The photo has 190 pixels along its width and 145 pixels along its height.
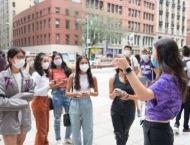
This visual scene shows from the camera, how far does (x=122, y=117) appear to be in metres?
5.52

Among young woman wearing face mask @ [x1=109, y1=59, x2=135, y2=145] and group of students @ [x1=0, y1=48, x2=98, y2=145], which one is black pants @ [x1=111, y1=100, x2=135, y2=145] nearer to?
young woman wearing face mask @ [x1=109, y1=59, x2=135, y2=145]

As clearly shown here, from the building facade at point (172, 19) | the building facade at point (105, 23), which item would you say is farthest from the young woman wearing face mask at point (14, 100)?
the building facade at point (172, 19)

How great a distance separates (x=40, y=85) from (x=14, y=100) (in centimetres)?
175

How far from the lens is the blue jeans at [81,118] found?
566 cm

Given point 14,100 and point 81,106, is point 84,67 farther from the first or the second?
point 14,100

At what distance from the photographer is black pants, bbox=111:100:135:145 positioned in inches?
216

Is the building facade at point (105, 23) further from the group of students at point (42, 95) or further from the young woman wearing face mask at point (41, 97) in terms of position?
the young woman wearing face mask at point (41, 97)

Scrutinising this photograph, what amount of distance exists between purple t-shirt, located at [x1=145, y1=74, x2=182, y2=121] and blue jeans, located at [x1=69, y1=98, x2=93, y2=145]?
2.24 metres

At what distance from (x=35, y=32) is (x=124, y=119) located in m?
71.8

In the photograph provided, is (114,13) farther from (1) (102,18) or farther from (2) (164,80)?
(2) (164,80)

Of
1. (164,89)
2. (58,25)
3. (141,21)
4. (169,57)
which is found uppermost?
(141,21)

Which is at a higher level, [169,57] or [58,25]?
[58,25]

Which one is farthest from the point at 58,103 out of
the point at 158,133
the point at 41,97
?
the point at 158,133

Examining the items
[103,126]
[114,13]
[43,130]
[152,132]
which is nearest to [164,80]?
[152,132]
